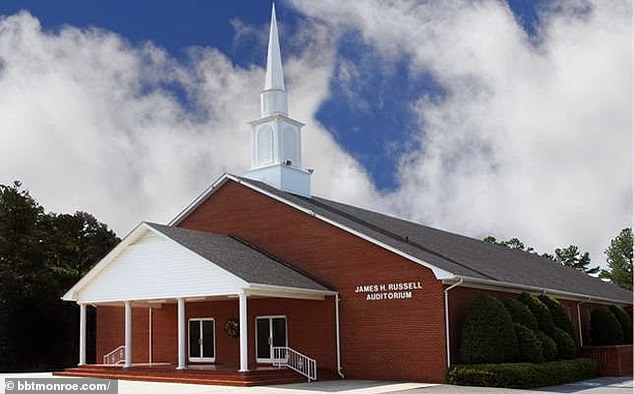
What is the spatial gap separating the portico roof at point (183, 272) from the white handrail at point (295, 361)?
2.23 metres

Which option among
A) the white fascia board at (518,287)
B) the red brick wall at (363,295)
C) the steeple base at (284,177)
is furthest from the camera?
the steeple base at (284,177)

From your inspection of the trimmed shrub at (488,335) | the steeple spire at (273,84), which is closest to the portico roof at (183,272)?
the trimmed shrub at (488,335)

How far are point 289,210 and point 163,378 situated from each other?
789 cm

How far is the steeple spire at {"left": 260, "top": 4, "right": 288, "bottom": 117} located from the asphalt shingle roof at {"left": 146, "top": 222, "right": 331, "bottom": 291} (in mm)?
6787

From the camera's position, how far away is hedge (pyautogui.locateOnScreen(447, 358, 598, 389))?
24.7 meters

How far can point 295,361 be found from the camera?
29.0 m

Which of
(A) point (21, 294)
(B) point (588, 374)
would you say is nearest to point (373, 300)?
(B) point (588, 374)

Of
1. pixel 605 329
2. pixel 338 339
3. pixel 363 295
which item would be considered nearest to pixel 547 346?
pixel 363 295

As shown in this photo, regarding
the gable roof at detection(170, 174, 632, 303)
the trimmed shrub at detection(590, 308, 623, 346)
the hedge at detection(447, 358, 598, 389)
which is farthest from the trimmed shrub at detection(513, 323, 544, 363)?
the trimmed shrub at detection(590, 308, 623, 346)

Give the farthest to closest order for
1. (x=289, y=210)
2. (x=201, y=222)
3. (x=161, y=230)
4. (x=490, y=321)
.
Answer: (x=201, y=222) < (x=289, y=210) < (x=161, y=230) < (x=490, y=321)

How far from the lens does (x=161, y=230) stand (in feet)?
93.4

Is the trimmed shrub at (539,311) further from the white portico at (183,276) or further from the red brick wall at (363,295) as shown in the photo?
the white portico at (183,276)

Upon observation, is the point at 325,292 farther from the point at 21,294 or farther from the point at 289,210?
the point at 21,294

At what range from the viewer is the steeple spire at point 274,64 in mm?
35719
